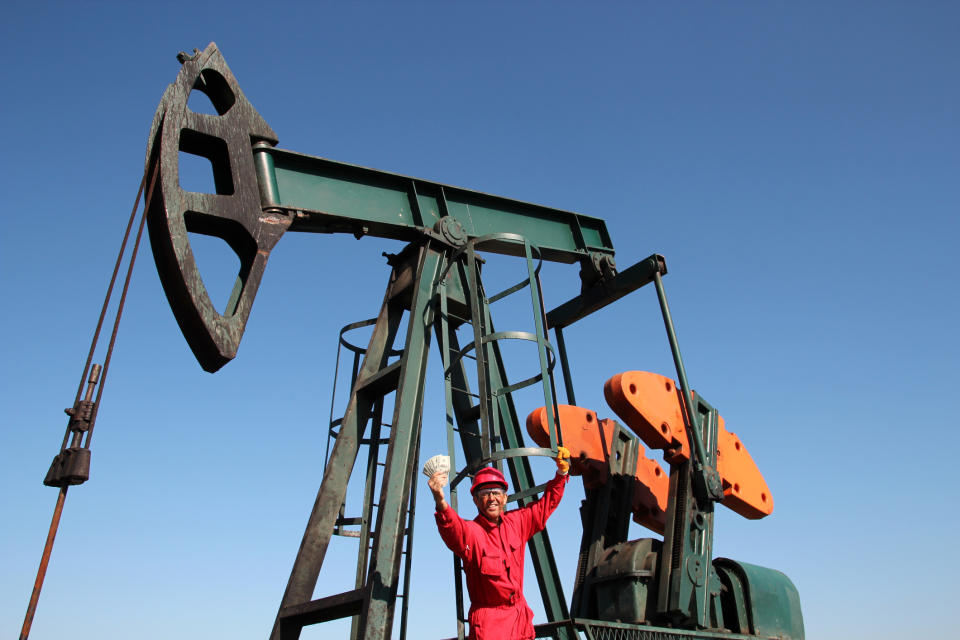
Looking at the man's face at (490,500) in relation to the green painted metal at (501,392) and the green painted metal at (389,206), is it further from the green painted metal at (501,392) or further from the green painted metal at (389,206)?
the green painted metal at (389,206)

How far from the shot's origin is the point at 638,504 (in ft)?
22.0

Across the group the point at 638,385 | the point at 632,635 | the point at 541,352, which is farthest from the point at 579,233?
the point at 632,635

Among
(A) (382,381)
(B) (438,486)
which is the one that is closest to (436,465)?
(B) (438,486)

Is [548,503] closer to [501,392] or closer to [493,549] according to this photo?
[493,549]

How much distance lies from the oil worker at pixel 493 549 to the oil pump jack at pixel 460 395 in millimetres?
424

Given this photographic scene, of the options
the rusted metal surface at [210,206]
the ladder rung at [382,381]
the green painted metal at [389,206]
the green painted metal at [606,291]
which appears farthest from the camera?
the green painted metal at [606,291]

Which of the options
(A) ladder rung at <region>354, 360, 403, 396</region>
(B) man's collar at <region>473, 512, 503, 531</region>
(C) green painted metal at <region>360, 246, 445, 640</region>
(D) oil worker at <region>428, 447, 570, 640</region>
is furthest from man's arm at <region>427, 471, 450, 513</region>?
(A) ladder rung at <region>354, 360, 403, 396</region>

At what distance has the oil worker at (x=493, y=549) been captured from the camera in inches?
143

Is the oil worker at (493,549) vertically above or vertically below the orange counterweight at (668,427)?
below

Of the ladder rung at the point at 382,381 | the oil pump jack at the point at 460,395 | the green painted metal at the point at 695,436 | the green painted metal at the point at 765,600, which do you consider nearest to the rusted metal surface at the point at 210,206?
the oil pump jack at the point at 460,395

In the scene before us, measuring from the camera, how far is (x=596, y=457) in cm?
643

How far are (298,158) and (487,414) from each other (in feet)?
7.06

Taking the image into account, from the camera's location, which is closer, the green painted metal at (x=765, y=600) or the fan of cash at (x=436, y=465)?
the fan of cash at (x=436, y=465)

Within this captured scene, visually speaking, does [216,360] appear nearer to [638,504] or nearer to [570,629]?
[570,629]
